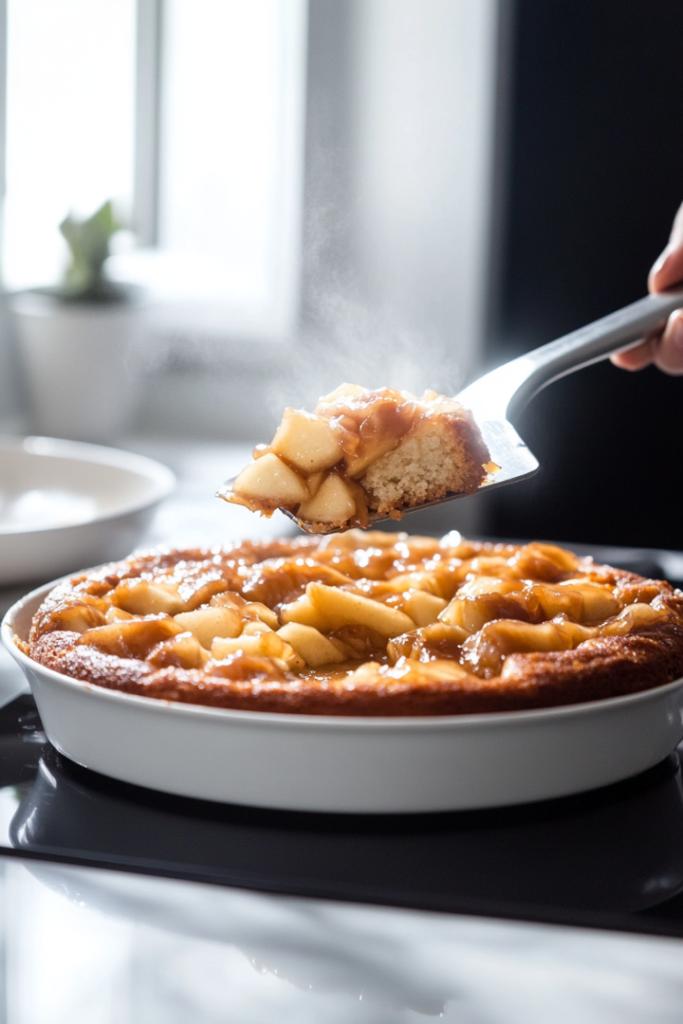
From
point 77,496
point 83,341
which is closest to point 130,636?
point 77,496

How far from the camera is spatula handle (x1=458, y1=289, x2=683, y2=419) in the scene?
115 centimetres

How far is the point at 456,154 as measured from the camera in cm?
288

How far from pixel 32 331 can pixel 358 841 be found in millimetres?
2376

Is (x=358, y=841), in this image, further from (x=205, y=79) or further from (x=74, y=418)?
(x=205, y=79)

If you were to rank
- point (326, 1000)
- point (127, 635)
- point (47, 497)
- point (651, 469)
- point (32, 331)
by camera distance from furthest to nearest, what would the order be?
point (32, 331) → point (651, 469) → point (47, 497) → point (127, 635) → point (326, 1000)

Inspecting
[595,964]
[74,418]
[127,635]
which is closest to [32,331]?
[74,418]

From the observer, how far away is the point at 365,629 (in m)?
0.94

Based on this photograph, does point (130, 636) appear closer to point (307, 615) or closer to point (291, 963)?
point (307, 615)

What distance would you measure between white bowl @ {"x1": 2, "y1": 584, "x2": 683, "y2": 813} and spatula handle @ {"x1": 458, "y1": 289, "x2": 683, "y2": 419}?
432 mm

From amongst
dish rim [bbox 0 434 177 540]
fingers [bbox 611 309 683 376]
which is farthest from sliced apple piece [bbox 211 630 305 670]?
fingers [bbox 611 309 683 376]

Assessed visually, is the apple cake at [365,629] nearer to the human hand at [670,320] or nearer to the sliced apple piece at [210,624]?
the sliced apple piece at [210,624]

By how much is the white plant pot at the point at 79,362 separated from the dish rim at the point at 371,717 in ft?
6.97

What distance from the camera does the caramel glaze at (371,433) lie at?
98cm

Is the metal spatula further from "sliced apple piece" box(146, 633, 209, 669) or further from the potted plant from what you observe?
the potted plant
